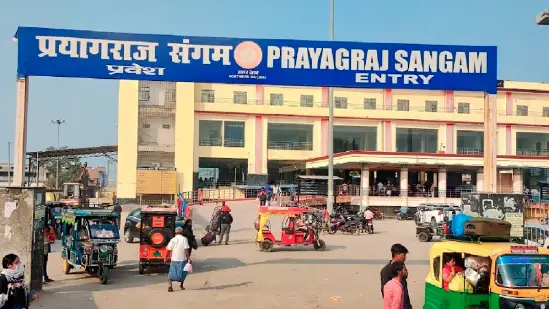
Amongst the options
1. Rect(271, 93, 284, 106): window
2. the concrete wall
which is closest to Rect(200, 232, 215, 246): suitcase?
the concrete wall

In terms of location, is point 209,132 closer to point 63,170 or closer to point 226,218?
point 226,218

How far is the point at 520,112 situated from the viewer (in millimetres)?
56656

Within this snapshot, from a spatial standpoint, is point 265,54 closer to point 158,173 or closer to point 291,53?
point 291,53

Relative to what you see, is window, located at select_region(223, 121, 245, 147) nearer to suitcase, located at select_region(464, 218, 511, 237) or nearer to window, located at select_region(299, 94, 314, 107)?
window, located at select_region(299, 94, 314, 107)

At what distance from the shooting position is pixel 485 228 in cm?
912

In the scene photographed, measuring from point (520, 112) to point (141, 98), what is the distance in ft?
117

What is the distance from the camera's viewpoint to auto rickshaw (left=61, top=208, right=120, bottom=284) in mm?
14673

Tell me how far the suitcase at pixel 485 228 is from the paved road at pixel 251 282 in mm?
3572

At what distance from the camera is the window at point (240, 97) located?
53.4 metres

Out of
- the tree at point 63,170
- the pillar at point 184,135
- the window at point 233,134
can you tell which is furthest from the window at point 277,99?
the tree at point 63,170

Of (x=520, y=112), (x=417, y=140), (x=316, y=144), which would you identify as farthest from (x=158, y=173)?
(x=520, y=112)

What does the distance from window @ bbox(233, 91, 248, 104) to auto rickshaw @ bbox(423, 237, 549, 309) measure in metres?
45.3

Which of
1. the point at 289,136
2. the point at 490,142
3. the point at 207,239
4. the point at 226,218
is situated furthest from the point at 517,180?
the point at 490,142

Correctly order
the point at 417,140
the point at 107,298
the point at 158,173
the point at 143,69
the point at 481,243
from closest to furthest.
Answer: the point at 481,243 → the point at 107,298 → the point at 143,69 → the point at 158,173 → the point at 417,140
